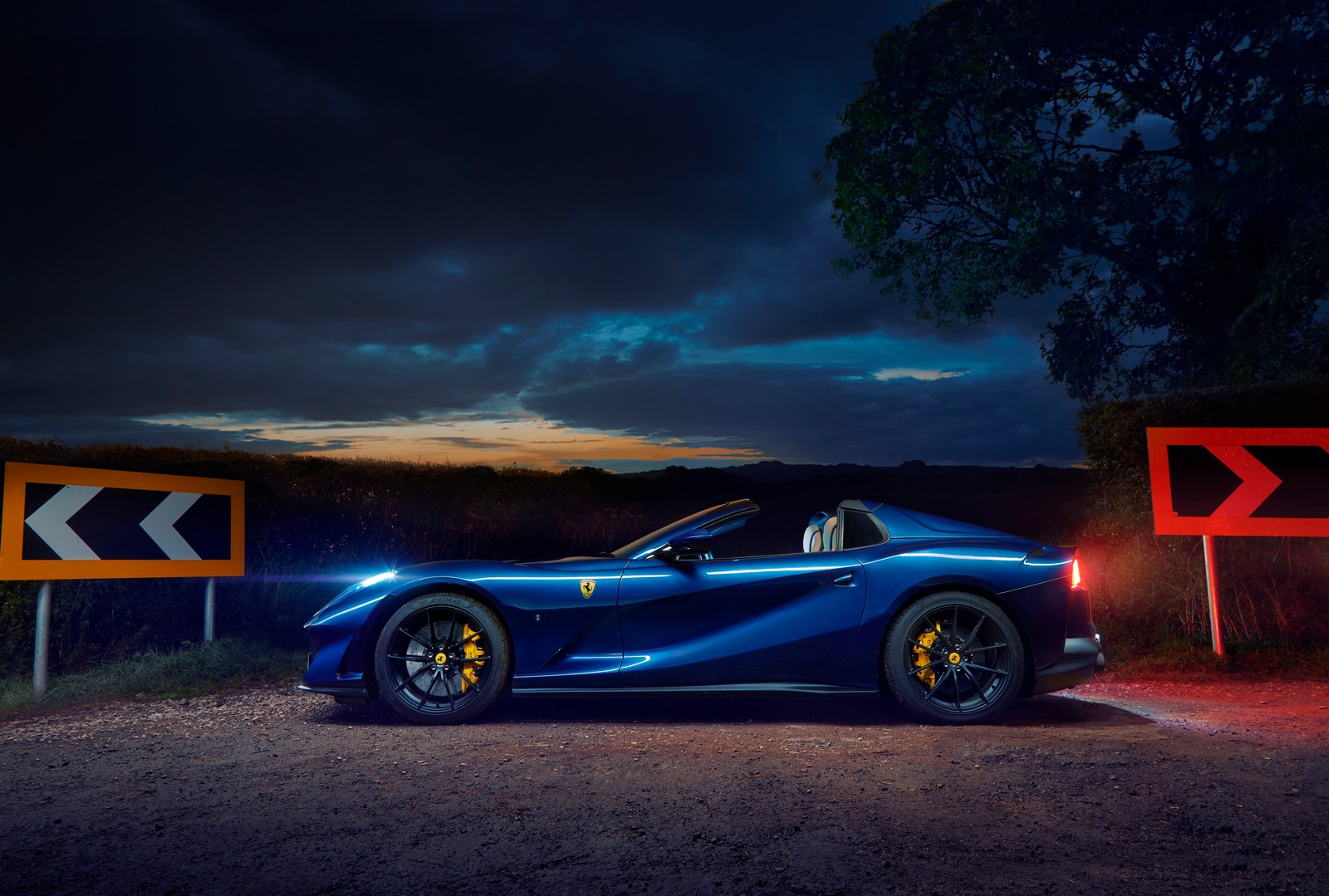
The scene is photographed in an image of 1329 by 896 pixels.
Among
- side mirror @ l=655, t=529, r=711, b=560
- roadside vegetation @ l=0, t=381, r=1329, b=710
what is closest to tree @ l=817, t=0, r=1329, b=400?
roadside vegetation @ l=0, t=381, r=1329, b=710

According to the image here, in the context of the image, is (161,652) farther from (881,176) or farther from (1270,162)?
(1270,162)

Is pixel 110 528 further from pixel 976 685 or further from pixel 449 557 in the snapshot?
pixel 976 685

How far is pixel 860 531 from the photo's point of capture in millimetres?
5539

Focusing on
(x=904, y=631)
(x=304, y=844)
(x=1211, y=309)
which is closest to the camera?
(x=304, y=844)

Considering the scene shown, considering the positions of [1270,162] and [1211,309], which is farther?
[1211,309]

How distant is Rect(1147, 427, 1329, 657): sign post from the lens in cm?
759

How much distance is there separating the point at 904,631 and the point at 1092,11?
1275 centimetres

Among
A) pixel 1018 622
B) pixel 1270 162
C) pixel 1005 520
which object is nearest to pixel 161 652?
pixel 1018 622

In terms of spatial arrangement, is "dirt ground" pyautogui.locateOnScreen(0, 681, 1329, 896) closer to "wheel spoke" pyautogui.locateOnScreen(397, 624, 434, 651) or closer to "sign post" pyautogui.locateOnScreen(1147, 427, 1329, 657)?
"wheel spoke" pyautogui.locateOnScreen(397, 624, 434, 651)

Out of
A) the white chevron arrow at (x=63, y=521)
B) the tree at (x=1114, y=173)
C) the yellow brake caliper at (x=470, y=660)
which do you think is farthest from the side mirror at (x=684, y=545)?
the tree at (x=1114, y=173)

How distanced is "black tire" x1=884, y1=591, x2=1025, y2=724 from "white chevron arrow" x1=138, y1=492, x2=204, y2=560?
5.75 metres

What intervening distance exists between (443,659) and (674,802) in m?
2.09

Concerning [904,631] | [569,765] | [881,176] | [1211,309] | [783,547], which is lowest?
[569,765]

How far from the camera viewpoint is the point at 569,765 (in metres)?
4.30
